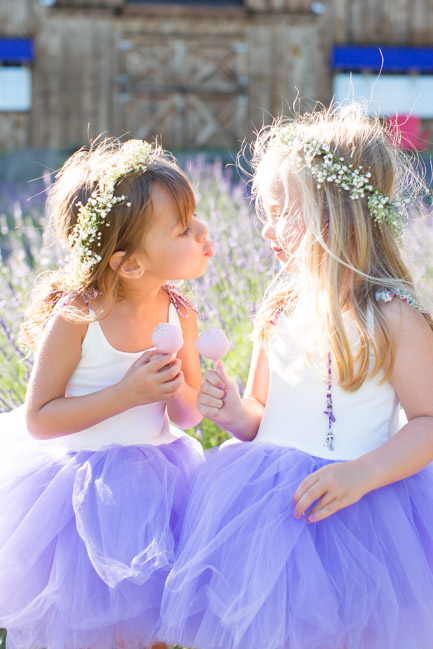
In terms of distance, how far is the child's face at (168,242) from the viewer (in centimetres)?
206

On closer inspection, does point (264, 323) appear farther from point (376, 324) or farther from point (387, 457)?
point (387, 457)

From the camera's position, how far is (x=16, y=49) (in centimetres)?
1068

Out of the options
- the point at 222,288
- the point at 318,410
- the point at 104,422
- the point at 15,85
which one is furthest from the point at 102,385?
the point at 15,85

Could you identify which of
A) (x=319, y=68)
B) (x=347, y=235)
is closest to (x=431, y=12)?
(x=319, y=68)

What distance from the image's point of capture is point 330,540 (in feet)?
5.67

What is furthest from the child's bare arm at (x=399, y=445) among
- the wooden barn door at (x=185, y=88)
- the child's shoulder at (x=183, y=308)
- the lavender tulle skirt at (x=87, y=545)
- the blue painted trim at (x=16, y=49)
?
the blue painted trim at (x=16, y=49)

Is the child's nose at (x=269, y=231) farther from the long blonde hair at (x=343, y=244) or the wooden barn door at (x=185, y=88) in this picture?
the wooden barn door at (x=185, y=88)

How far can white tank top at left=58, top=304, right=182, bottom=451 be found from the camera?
2070 mm

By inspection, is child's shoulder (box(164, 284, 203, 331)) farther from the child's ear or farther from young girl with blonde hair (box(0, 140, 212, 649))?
the child's ear

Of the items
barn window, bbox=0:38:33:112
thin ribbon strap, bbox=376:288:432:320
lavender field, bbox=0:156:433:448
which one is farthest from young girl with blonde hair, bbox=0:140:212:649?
barn window, bbox=0:38:33:112

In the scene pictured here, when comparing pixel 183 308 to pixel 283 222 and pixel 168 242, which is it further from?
pixel 283 222

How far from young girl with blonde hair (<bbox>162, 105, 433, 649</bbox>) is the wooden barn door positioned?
9.12 metres

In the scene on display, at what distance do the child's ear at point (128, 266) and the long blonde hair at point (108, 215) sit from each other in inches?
0.5

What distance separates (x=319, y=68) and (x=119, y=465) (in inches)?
393
